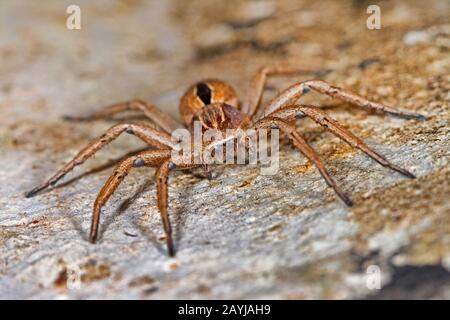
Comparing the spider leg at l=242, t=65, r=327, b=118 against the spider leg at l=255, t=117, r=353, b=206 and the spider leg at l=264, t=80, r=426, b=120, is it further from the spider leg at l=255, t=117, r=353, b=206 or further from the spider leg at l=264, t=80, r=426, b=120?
the spider leg at l=255, t=117, r=353, b=206

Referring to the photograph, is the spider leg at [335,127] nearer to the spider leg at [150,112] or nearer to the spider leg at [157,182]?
the spider leg at [157,182]

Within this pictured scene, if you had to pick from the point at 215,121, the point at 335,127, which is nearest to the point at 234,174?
the point at 215,121

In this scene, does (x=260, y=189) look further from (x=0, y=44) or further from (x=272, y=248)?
(x=0, y=44)

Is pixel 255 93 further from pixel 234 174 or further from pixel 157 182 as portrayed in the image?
pixel 157 182

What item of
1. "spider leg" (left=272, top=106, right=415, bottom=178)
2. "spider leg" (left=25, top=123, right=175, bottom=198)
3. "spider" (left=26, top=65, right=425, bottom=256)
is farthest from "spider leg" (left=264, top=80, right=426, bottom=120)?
"spider leg" (left=25, top=123, right=175, bottom=198)
